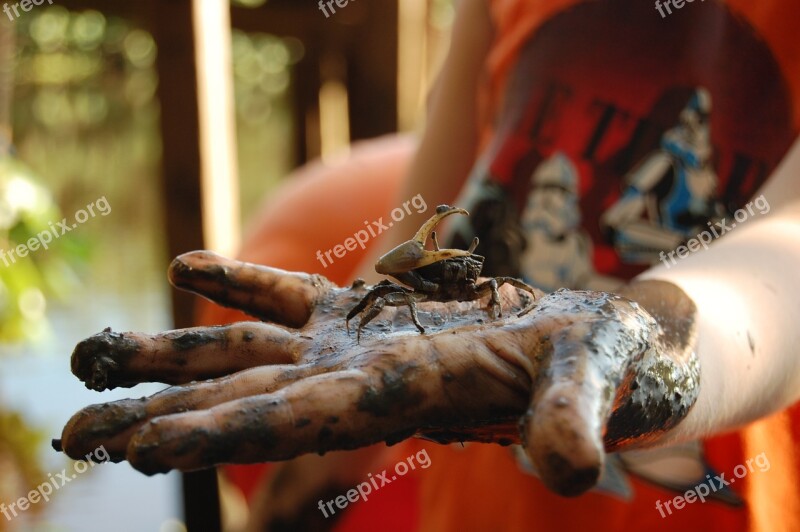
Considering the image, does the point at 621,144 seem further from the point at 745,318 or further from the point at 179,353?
the point at 179,353

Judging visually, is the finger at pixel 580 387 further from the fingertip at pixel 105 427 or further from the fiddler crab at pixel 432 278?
the fingertip at pixel 105 427

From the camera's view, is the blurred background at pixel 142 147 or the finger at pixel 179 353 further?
the blurred background at pixel 142 147

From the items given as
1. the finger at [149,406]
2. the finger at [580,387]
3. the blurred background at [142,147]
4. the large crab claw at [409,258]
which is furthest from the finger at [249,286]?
the blurred background at [142,147]

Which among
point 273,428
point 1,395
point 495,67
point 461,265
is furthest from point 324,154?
point 273,428

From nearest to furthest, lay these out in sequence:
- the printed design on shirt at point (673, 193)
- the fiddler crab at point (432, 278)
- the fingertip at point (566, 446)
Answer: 1. the fingertip at point (566, 446)
2. the fiddler crab at point (432, 278)
3. the printed design on shirt at point (673, 193)

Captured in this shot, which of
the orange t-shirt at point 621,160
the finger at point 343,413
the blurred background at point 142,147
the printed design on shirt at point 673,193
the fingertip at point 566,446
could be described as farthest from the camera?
→ the blurred background at point 142,147

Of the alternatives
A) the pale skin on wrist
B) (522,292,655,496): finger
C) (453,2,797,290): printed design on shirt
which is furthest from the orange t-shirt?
(522,292,655,496): finger
